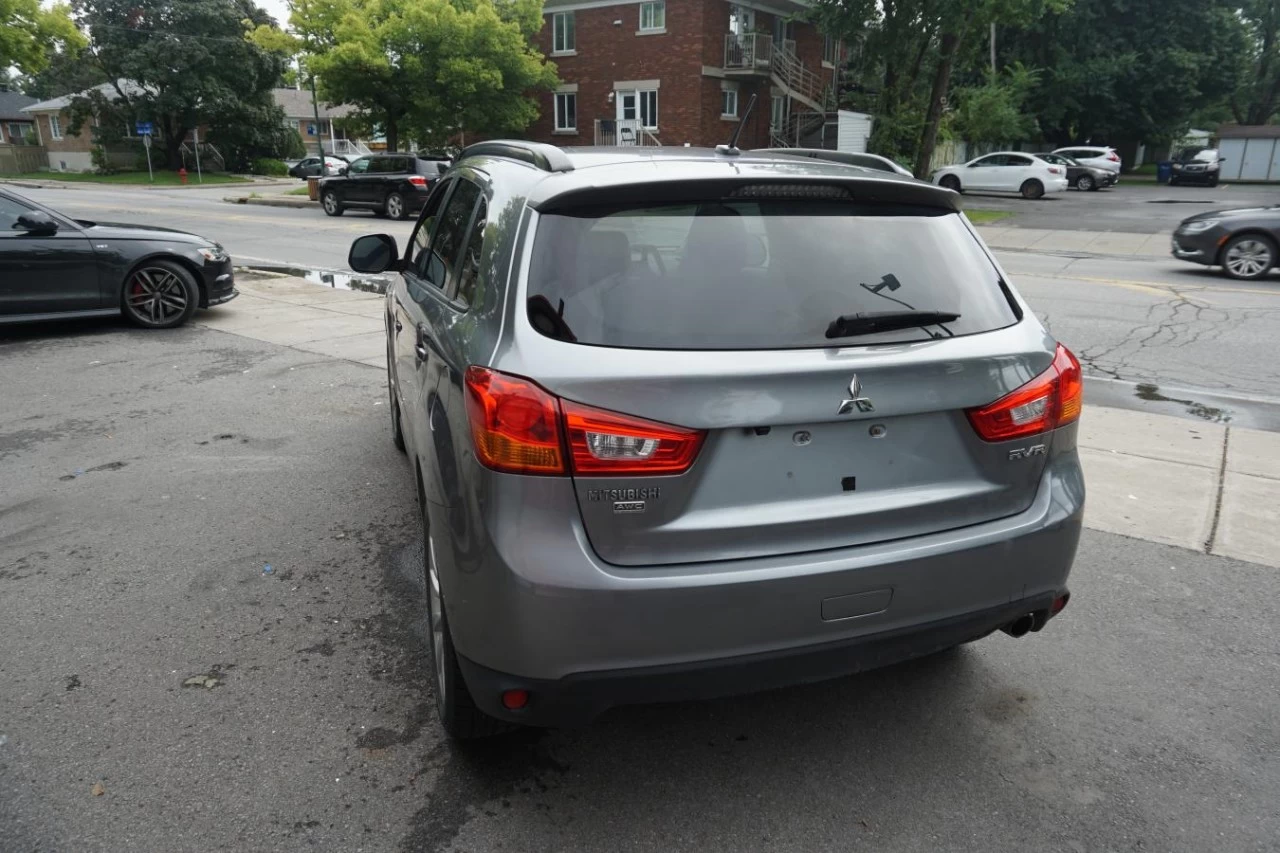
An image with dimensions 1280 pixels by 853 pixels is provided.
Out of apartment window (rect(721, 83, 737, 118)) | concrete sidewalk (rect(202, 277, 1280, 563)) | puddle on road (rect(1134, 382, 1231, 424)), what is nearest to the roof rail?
concrete sidewalk (rect(202, 277, 1280, 563))

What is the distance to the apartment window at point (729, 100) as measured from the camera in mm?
36531

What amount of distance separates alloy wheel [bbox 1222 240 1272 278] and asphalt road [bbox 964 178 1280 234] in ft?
16.9

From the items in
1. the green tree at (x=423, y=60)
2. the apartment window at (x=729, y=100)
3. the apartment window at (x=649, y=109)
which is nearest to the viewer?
the green tree at (x=423, y=60)

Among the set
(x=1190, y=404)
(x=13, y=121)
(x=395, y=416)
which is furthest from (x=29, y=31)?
(x=13, y=121)

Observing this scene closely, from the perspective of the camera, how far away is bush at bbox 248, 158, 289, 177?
54.3m

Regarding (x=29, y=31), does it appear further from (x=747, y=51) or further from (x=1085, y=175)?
(x=1085, y=175)

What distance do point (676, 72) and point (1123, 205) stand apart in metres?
16.5

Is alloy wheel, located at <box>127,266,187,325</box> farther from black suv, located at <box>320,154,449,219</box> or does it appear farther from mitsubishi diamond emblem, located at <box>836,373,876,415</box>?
black suv, located at <box>320,154,449,219</box>

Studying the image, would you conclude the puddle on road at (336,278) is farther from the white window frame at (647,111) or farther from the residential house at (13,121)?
the residential house at (13,121)

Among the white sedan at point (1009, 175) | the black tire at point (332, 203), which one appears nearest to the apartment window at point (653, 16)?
the white sedan at point (1009, 175)

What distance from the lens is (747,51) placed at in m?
35.9

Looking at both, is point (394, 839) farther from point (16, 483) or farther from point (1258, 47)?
point (1258, 47)

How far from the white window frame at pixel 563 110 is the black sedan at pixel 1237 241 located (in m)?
28.9

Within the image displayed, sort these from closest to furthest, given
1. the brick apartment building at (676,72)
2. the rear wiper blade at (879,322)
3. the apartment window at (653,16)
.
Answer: the rear wiper blade at (879,322) < the brick apartment building at (676,72) < the apartment window at (653,16)
